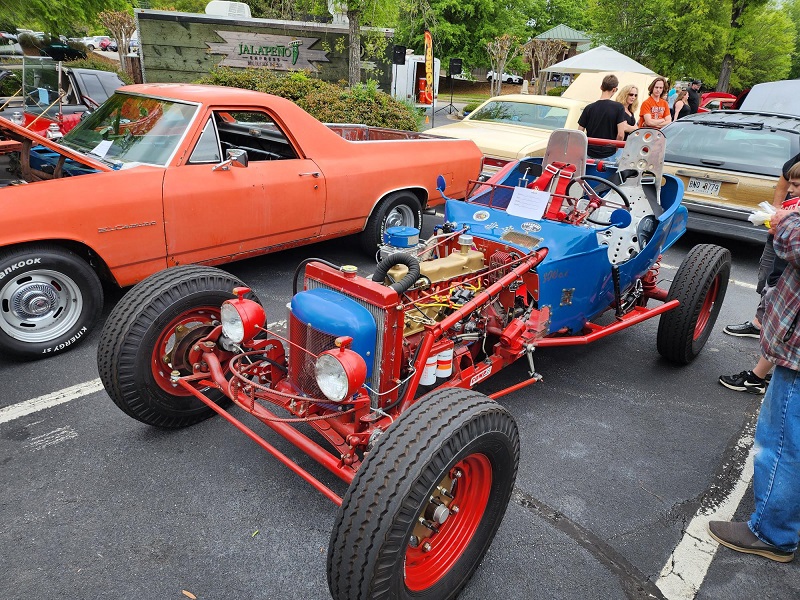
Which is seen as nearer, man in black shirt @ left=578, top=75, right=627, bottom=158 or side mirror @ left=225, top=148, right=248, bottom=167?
side mirror @ left=225, top=148, right=248, bottom=167

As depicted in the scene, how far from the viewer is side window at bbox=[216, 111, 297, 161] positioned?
18.1 ft

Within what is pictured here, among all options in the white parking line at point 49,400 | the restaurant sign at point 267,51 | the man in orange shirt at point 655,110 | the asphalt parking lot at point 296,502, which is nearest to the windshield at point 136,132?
the asphalt parking lot at point 296,502

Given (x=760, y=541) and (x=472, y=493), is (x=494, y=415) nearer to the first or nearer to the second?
(x=472, y=493)

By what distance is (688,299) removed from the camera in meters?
4.05

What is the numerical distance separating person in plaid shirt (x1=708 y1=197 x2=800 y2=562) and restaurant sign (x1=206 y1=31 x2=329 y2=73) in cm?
1403

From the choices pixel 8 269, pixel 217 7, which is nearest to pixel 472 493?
pixel 8 269

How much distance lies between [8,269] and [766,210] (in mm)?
4385

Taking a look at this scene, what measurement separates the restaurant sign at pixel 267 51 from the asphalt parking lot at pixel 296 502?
12073 millimetres

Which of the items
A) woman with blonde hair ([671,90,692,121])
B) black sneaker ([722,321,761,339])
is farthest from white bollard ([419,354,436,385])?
woman with blonde hair ([671,90,692,121])

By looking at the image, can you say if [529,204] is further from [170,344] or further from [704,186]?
[704,186]

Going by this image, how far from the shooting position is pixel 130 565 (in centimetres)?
236

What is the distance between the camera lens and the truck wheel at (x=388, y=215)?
19.5ft

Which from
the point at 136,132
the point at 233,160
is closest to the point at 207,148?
the point at 233,160

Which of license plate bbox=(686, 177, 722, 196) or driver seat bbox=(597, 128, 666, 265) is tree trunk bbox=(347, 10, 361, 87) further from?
driver seat bbox=(597, 128, 666, 265)
